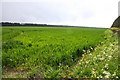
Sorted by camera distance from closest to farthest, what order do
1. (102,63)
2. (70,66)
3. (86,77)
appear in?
1. (86,77)
2. (102,63)
3. (70,66)

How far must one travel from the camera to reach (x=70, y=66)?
1798 centimetres

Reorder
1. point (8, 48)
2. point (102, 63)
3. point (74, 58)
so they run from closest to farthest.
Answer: point (102, 63) → point (74, 58) → point (8, 48)

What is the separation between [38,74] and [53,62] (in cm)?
346

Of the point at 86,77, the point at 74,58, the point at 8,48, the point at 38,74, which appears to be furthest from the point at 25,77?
the point at 8,48

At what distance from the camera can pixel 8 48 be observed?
75.0 ft

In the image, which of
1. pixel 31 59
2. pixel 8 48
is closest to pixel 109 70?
pixel 31 59

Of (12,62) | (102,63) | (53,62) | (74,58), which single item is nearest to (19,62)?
(12,62)

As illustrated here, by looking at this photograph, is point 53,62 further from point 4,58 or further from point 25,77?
point 25,77

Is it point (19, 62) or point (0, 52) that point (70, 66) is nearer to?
point (19, 62)

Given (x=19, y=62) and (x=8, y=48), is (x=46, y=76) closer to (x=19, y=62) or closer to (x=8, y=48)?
(x=19, y=62)

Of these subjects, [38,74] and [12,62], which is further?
[12,62]

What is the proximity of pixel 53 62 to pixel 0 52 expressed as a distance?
380 centimetres

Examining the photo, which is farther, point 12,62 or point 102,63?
point 12,62

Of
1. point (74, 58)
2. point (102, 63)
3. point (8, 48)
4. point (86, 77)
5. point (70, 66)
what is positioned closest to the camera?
point (86, 77)
